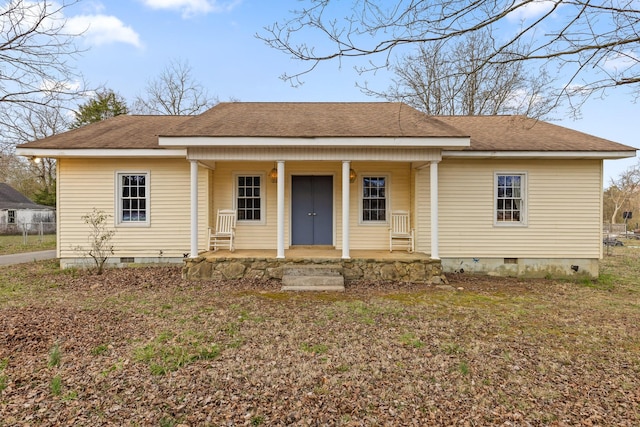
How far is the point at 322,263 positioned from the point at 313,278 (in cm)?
56

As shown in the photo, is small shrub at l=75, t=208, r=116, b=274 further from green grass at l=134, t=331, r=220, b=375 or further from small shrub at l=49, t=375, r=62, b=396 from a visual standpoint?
small shrub at l=49, t=375, r=62, b=396

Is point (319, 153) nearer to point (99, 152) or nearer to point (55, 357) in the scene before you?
point (99, 152)

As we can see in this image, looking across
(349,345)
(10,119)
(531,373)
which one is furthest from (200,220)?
(531,373)

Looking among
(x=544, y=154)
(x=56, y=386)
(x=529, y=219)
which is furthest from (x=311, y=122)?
(x=56, y=386)

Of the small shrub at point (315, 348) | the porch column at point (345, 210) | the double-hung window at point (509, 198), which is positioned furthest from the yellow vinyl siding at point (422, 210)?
the small shrub at point (315, 348)

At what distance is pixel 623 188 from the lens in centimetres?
3259

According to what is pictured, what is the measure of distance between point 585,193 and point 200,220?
9560 millimetres

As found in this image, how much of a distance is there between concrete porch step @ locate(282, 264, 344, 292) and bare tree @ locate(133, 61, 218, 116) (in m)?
21.1

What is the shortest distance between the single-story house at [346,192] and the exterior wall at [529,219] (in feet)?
0.08

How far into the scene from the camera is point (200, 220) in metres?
8.59

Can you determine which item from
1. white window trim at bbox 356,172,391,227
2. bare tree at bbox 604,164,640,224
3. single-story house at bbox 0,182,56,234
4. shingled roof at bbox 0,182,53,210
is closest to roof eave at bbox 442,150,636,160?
white window trim at bbox 356,172,391,227

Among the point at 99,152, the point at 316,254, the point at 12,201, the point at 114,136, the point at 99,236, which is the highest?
the point at 114,136

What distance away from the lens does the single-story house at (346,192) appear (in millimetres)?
7699

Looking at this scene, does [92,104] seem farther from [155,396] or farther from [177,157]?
[155,396]
